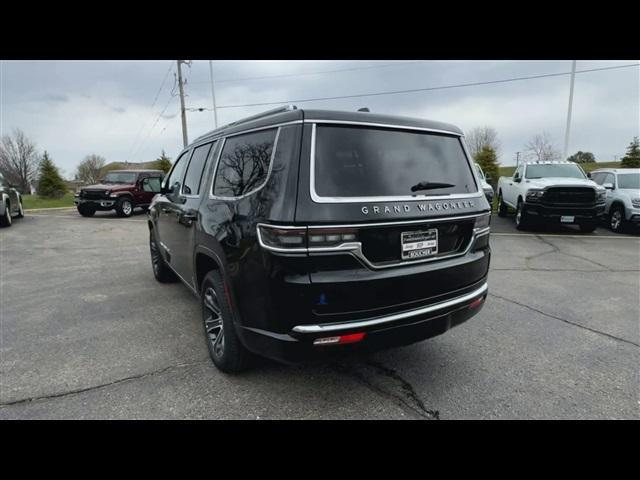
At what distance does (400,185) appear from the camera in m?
2.41

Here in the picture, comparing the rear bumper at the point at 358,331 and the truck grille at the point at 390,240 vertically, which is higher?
the truck grille at the point at 390,240

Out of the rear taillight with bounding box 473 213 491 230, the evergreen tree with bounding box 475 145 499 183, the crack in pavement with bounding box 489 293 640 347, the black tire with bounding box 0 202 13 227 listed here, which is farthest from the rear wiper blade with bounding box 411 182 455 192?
the evergreen tree with bounding box 475 145 499 183

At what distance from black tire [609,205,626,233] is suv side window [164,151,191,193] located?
1211 cm

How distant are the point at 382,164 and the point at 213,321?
1904mm

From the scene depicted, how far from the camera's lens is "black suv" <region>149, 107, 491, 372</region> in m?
2.11

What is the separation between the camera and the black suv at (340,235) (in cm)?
211

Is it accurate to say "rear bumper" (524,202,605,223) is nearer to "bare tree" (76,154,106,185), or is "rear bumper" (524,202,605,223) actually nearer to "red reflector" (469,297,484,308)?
"red reflector" (469,297,484,308)

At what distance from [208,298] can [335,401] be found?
1.32 meters

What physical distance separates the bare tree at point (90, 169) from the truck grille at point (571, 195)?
211 ft

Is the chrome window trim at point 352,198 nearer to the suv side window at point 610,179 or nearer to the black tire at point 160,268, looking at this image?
the black tire at point 160,268

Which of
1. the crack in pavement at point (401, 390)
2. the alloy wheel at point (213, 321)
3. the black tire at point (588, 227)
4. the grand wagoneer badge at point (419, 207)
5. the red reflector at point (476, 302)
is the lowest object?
the crack in pavement at point (401, 390)

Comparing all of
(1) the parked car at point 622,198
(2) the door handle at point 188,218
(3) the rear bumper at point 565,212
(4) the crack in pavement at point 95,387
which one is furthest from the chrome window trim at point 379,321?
(1) the parked car at point 622,198

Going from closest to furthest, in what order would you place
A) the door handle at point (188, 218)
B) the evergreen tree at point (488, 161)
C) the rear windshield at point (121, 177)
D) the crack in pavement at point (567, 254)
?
1. the door handle at point (188, 218)
2. the crack in pavement at point (567, 254)
3. the rear windshield at point (121, 177)
4. the evergreen tree at point (488, 161)

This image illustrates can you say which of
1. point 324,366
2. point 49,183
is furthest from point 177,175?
point 49,183
